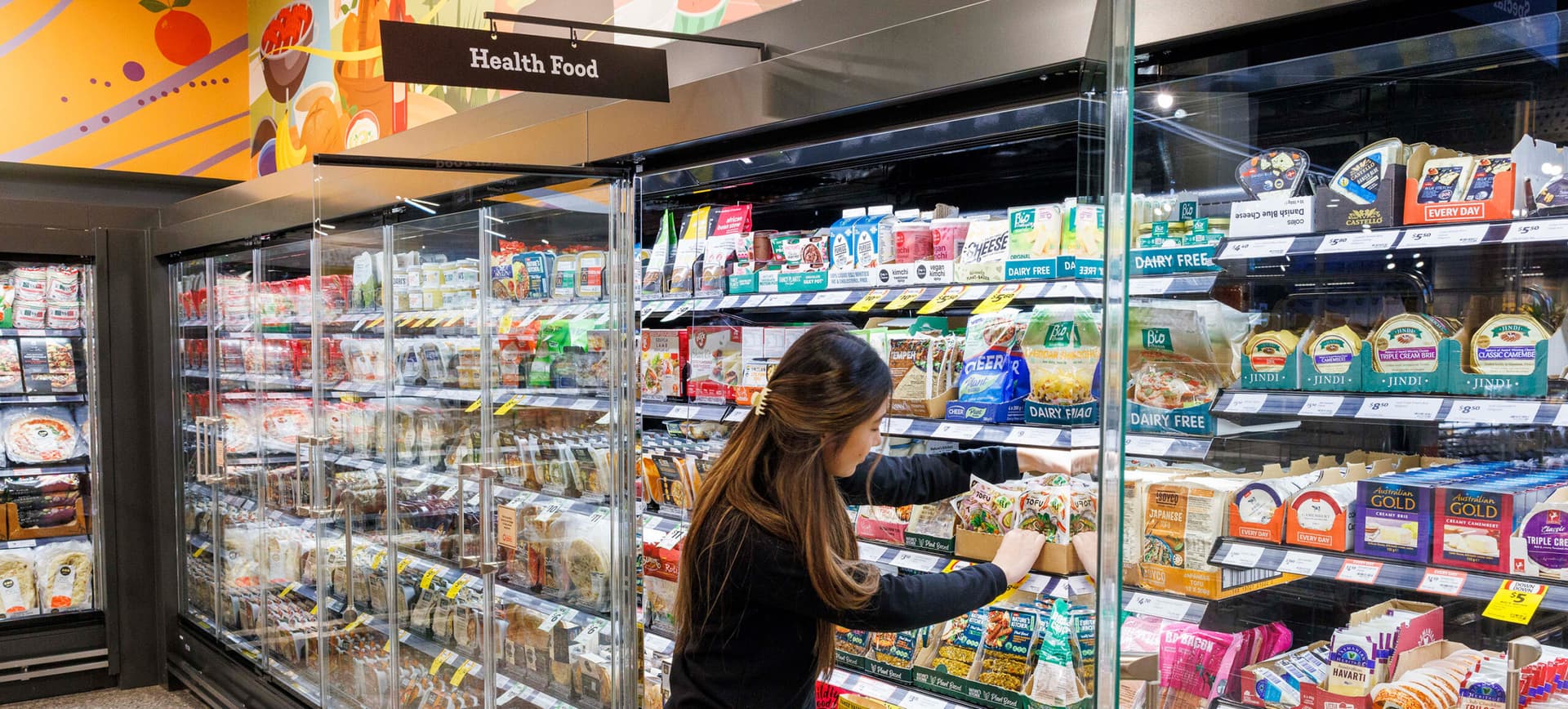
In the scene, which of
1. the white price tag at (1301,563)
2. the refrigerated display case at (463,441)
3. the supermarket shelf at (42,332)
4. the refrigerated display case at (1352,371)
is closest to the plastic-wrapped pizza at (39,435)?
the supermarket shelf at (42,332)

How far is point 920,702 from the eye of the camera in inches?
102

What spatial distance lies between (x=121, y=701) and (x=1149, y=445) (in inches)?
221

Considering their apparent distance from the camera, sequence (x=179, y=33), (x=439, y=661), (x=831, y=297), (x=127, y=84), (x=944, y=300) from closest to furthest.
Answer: (x=944, y=300) < (x=831, y=297) < (x=439, y=661) < (x=127, y=84) < (x=179, y=33)

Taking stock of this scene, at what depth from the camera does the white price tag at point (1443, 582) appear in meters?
1.86

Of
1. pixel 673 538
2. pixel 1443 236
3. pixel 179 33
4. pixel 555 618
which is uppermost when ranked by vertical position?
pixel 179 33

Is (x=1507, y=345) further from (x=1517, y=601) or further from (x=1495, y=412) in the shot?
(x=1517, y=601)

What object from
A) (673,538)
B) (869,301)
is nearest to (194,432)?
(673,538)

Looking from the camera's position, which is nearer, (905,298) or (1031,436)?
(1031,436)

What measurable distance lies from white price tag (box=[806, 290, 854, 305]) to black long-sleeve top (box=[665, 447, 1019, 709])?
94 centimetres

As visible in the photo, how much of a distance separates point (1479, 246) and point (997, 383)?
987mm

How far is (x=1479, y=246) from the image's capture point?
2.01 metres

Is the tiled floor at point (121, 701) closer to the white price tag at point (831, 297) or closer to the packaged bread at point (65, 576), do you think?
the packaged bread at point (65, 576)

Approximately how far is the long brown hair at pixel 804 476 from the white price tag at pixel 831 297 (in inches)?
27.1

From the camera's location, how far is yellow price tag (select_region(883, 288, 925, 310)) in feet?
8.43
